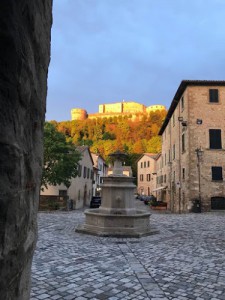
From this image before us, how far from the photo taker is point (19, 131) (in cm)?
172

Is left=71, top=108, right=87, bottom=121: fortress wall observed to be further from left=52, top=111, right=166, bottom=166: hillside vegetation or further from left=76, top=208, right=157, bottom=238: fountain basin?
left=76, top=208, right=157, bottom=238: fountain basin

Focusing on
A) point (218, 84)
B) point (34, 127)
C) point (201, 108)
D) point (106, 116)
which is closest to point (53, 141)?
point (201, 108)

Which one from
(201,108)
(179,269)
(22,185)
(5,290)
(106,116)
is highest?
(106,116)

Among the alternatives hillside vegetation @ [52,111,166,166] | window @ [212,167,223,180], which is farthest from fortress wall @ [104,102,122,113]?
window @ [212,167,223,180]

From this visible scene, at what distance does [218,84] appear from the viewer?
26422mm

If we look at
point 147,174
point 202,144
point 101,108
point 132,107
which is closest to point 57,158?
point 202,144

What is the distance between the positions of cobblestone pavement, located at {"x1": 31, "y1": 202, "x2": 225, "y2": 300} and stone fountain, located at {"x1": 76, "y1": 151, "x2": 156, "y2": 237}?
32.7 inches

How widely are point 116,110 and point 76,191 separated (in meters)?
114

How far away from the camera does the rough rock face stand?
1489 mm

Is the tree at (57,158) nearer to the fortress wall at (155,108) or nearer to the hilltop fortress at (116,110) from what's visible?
the hilltop fortress at (116,110)

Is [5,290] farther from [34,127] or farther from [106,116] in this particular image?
[106,116]

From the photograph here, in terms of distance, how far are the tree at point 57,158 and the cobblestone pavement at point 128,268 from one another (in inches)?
527

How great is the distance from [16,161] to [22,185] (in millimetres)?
236

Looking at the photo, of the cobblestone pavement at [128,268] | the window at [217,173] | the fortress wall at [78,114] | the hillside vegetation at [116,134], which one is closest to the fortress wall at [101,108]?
the fortress wall at [78,114]
